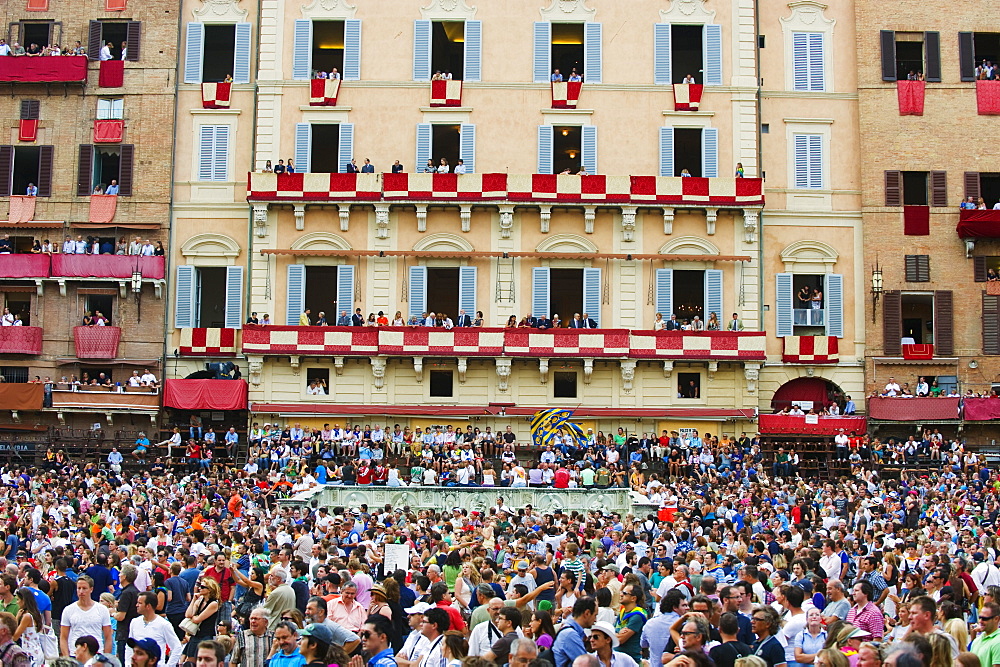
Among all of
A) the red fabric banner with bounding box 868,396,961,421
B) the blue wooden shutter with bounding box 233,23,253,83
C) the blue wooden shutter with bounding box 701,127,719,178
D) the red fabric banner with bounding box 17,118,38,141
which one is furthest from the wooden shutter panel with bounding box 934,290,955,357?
the red fabric banner with bounding box 17,118,38,141

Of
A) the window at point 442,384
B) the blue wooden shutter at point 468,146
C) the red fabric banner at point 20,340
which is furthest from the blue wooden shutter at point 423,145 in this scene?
the red fabric banner at point 20,340

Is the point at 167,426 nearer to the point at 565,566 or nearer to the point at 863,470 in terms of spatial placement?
the point at 863,470

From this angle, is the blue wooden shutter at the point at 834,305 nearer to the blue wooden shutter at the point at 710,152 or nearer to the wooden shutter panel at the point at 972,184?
the wooden shutter panel at the point at 972,184

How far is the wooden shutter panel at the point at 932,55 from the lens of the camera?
4684 cm

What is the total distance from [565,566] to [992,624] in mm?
6603

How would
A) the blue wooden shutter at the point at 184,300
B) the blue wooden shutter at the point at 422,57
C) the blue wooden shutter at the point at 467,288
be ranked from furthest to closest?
the blue wooden shutter at the point at 422,57 → the blue wooden shutter at the point at 184,300 → the blue wooden shutter at the point at 467,288

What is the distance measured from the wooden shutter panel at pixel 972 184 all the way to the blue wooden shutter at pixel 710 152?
30.5 ft

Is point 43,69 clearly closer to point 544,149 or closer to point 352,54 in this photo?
point 352,54

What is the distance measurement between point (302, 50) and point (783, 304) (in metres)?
20.6

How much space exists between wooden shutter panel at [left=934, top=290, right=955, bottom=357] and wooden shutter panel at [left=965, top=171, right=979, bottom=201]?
3746mm

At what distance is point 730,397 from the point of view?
45.4m

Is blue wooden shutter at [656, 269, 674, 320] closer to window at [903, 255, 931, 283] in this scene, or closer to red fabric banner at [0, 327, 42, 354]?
window at [903, 255, 931, 283]

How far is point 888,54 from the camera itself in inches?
1847

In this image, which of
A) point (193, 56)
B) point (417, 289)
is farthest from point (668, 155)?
point (193, 56)
